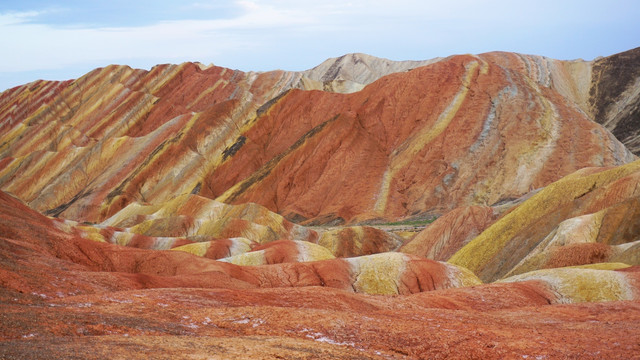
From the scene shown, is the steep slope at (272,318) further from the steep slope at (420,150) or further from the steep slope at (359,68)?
the steep slope at (359,68)

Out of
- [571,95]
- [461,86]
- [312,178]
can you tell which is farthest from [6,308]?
[571,95]

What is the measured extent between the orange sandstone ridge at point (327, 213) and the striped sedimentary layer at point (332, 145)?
0.30m

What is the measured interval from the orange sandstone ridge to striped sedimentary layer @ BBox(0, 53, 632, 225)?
299 mm

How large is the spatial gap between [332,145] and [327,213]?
1215cm

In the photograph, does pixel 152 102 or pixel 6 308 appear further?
pixel 152 102

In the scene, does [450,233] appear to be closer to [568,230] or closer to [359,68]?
[568,230]

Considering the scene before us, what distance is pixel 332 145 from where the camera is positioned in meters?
83.8

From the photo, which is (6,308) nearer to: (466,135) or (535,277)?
(535,277)

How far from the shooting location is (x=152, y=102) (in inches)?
4897

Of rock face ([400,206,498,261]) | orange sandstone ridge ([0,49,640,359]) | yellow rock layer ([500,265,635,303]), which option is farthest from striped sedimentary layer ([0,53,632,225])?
yellow rock layer ([500,265,635,303])

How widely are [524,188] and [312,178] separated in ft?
86.7

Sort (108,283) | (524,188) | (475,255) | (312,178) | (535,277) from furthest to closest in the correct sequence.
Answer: (312,178) → (524,188) → (475,255) → (535,277) → (108,283)

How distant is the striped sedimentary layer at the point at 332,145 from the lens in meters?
73.1

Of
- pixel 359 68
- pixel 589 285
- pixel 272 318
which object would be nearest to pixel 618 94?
pixel 359 68
